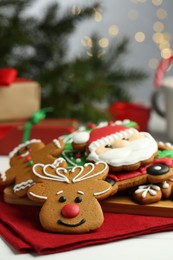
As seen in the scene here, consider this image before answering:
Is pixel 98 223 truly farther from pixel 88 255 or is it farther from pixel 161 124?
pixel 161 124

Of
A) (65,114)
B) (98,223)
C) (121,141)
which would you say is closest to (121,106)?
(65,114)

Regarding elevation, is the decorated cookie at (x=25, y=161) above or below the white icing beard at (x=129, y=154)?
below

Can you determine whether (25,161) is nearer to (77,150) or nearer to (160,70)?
(77,150)

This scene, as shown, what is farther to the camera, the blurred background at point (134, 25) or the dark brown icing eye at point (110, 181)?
the blurred background at point (134, 25)

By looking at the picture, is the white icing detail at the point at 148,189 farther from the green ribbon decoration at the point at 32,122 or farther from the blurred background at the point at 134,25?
the blurred background at the point at 134,25

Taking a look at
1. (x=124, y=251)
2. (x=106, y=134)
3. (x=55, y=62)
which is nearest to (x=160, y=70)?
(x=55, y=62)

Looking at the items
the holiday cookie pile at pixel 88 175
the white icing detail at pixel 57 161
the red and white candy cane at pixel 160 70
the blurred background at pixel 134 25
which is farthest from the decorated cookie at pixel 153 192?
the blurred background at pixel 134 25
